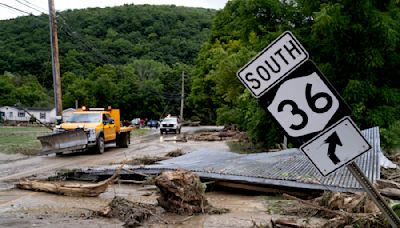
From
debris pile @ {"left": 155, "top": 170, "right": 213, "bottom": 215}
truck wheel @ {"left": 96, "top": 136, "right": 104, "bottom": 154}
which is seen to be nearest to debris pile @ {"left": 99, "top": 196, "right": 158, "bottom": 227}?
Result: debris pile @ {"left": 155, "top": 170, "right": 213, "bottom": 215}

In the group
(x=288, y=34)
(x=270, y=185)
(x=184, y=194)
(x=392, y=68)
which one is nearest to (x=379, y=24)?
(x=392, y=68)

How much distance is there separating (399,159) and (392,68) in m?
6.97

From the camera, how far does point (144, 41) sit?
75.5 metres

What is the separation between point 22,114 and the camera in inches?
Answer: 3679

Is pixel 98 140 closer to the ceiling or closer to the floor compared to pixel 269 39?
closer to the floor

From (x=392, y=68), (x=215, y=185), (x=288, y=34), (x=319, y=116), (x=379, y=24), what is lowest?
(x=215, y=185)

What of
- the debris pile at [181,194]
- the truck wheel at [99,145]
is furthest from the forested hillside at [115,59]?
the debris pile at [181,194]

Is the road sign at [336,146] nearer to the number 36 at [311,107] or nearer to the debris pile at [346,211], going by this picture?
the number 36 at [311,107]

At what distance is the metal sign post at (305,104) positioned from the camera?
3775 mm

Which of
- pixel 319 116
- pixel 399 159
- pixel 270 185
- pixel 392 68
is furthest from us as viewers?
pixel 392 68

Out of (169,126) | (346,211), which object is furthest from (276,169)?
(169,126)

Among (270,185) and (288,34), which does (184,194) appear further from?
(288,34)

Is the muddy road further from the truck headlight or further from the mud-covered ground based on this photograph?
the truck headlight

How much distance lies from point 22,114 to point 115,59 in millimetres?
35673
